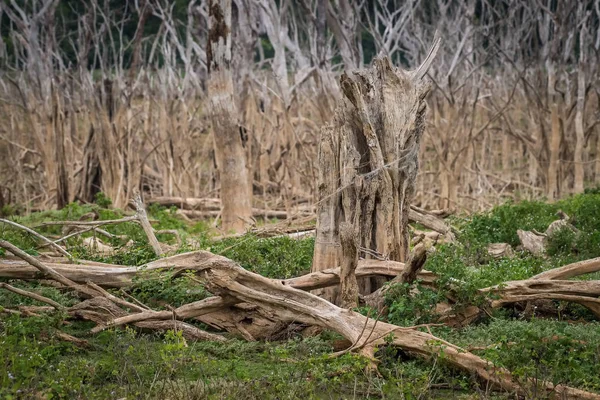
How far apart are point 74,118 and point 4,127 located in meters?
1.92

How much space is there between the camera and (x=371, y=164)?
305 inches

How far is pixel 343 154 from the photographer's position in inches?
304

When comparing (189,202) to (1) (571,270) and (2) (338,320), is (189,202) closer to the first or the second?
(1) (571,270)

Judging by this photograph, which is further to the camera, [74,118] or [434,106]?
[74,118]

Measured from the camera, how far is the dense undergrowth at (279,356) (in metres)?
5.43

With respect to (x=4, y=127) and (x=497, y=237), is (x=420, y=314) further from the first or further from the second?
(x=4, y=127)

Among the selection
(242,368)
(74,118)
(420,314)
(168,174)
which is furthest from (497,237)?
(74,118)

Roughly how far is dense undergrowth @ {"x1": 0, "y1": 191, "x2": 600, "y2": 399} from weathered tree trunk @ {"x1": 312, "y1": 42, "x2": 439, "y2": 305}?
68 cm

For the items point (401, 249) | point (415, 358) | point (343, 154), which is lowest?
point (415, 358)

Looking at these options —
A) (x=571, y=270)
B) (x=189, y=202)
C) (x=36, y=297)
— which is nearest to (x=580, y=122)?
(x=189, y=202)

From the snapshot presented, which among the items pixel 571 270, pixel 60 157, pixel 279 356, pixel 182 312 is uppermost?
pixel 60 157

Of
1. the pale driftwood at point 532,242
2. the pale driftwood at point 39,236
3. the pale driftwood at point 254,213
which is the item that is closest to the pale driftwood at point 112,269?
the pale driftwood at point 39,236

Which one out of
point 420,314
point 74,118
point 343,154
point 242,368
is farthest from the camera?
point 74,118

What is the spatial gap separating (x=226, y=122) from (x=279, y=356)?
6371 mm
